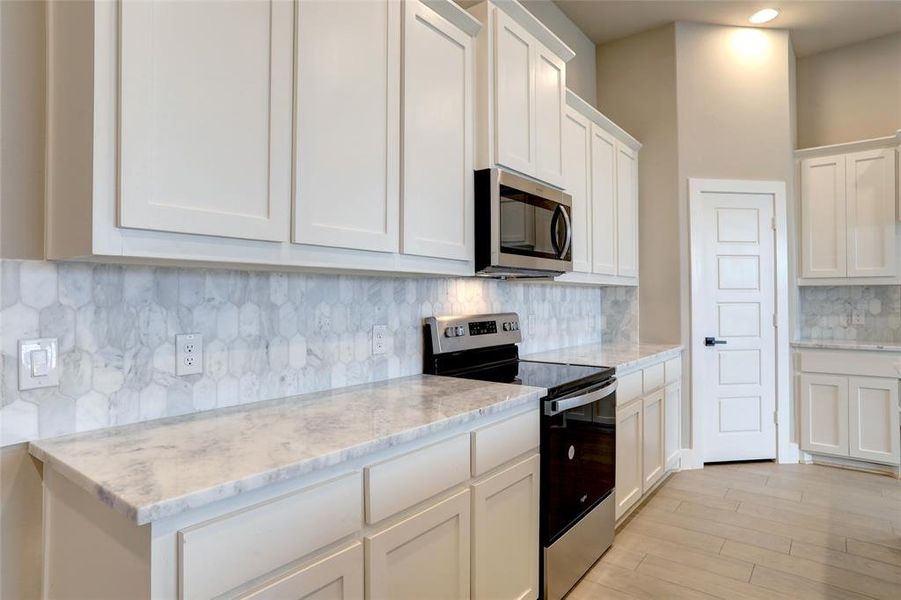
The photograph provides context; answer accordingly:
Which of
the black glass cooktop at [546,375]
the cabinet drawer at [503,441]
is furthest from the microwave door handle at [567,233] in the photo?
the cabinet drawer at [503,441]

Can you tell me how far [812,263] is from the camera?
398 cm

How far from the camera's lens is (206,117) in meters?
1.15

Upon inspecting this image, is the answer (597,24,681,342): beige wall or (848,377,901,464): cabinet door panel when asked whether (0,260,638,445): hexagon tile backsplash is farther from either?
(848,377,901,464): cabinet door panel

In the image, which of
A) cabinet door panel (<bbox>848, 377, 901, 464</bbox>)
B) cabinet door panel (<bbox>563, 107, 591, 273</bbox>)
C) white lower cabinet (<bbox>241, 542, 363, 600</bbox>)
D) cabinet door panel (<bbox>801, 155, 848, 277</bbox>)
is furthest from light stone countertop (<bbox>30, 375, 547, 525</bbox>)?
cabinet door panel (<bbox>801, 155, 848, 277</bbox>)

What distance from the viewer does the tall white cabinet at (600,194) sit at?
2.90 metres

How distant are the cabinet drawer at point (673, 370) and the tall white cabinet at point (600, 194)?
2.07 feet

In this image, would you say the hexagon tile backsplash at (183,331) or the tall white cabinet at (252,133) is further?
the hexagon tile backsplash at (183,331)

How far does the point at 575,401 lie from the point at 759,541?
1448 millimetres

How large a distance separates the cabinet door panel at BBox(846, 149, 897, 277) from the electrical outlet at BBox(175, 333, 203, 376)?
14.6 ft

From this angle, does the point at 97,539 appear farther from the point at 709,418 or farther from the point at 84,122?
the point at 709,418

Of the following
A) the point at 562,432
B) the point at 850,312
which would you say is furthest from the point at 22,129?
the point at 850,312

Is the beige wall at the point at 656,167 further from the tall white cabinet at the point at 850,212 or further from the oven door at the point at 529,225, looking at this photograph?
the oven door at the point at 529,225

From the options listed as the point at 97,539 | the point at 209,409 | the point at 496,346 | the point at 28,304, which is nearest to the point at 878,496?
the point at 496,346

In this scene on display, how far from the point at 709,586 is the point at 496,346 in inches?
54.0
